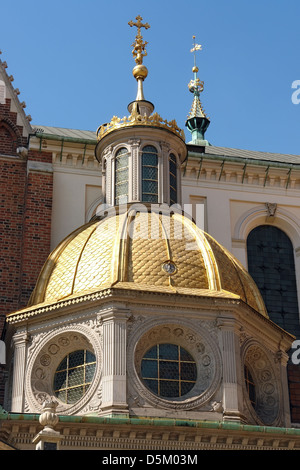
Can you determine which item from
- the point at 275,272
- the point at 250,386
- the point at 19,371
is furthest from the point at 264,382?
the point at 275,272

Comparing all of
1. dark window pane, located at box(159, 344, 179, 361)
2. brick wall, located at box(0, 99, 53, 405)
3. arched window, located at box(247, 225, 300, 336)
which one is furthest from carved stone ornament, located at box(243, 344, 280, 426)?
brick wall, located at box(0, 99, 53, 405)

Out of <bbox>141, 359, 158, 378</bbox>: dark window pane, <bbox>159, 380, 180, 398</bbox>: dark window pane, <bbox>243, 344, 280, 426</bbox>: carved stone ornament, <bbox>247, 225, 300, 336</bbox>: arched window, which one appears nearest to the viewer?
<bbox>159, 380, 180, 398</bbox>: dark window pane

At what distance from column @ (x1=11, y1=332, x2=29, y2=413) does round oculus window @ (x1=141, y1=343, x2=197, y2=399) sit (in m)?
2.80

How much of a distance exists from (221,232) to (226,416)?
8.42 m

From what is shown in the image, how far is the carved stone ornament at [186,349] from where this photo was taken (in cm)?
2214

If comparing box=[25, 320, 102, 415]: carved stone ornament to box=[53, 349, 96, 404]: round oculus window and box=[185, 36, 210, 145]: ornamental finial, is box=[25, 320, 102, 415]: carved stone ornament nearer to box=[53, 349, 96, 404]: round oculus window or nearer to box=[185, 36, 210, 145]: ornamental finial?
box=[53, 349, 96, 404]: round oculus window

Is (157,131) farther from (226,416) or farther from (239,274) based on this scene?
(226,416)

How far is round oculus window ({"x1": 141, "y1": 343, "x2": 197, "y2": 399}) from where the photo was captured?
2258cm

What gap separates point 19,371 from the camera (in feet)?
76.6

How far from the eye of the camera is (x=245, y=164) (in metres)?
30.8

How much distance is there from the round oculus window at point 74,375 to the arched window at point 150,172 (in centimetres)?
536

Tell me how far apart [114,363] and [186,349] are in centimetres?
185
